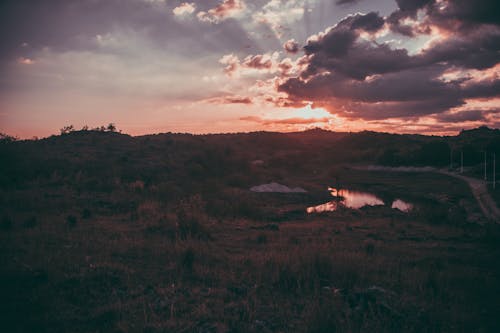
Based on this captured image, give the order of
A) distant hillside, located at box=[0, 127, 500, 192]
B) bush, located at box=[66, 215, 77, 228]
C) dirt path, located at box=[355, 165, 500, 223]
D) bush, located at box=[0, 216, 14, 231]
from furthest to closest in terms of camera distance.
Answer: distant hillside, located at box=[0, 127, 500, 192] < dirt path, located at box=[355, 165, 500, 223] < bush, located at box=[66, 215, 77, 228] < bush, located at box=[0, 216, 14, 231]

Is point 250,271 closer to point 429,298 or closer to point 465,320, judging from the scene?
point 429,298

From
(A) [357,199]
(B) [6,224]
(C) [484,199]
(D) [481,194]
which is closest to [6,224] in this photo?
(B) [6,224]

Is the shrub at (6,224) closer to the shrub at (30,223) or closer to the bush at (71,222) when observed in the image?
the shrub at (30,223)

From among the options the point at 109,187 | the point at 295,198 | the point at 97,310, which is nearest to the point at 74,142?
the point at 109,187

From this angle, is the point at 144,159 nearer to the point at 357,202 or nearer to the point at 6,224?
the point at 357,202

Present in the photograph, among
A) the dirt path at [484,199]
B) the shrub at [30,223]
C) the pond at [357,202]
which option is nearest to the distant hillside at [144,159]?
the pond at [357,202]

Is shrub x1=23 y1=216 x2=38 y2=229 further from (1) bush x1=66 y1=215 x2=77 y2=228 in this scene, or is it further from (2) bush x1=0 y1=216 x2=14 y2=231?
(1) bush x1=66 y1=215 x2=77 y2=228

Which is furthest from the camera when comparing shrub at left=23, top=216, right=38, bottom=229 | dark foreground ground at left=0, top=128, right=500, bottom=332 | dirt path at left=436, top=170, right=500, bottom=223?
dirt path at left=436, top=170, right=500, bottom=223

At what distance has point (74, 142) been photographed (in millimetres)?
53688

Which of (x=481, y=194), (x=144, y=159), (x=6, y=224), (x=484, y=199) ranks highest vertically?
(x=144, y=159)

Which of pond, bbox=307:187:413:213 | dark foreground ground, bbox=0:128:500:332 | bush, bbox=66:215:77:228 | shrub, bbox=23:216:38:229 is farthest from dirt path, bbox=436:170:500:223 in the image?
shrub, bbox=23:216:38:229

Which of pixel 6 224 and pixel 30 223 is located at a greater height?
pixel 6 224

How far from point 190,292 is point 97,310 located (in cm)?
209

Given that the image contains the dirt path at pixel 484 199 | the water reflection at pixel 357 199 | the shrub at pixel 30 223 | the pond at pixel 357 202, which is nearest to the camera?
the shrub at pixel 30 223
